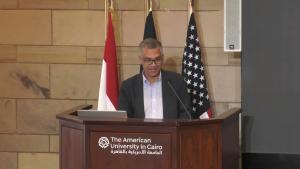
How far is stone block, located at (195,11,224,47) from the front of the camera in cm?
577

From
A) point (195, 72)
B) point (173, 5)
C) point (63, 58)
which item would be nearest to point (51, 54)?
point (63, 58)

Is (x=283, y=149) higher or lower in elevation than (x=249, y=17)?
lower

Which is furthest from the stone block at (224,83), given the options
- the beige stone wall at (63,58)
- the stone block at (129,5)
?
the stone block at (129,5)

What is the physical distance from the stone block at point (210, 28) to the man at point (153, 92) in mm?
940

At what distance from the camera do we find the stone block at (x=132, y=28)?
5867mm

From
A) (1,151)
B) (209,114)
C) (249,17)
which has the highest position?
(249,17)

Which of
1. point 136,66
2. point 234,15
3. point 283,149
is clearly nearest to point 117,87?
point 136,66

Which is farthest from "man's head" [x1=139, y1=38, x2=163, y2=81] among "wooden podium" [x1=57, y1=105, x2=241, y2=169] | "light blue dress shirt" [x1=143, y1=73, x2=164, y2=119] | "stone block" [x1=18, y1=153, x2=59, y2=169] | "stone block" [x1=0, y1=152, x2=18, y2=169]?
"stone block" [x1=0, y1=152, x2=18, y2=169]

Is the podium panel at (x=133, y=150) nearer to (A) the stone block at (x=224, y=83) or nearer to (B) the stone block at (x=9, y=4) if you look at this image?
(A) the stone block at (x=224, y=83)

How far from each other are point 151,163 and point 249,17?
2.03 metres

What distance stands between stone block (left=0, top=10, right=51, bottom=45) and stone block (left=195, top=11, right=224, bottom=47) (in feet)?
4.66

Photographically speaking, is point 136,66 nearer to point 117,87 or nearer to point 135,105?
point 117,87

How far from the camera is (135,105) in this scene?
16.1ft

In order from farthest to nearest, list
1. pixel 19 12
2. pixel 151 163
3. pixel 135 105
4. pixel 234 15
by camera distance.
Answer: pixel 19 12, pixel 234 15, pixel 135 105, pixel 151 163
